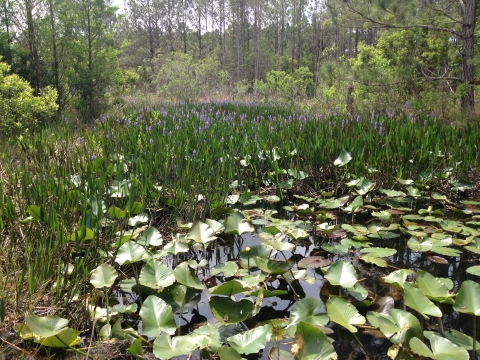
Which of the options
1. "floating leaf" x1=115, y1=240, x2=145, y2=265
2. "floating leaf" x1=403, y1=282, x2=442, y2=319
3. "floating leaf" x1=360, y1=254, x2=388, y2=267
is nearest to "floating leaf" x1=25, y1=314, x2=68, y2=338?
"floating leaf" x1=115, y1=240, x2=145, y2=265

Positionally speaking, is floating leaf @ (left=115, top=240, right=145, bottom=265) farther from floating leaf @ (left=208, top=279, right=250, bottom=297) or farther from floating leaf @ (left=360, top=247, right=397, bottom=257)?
floating leaf @ (left=360, top=247, right=397, bottom=257)

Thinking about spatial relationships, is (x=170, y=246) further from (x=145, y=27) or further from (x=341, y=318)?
(x=145, y=27)

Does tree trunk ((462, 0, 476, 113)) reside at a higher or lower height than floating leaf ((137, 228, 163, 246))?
higher

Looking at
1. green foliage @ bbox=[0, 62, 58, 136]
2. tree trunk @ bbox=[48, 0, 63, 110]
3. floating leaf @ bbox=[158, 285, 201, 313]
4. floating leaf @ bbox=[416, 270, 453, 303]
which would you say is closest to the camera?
floating leaf @ bbox=[416, 270, 453, 303]

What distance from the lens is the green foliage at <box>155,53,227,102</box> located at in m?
15.6

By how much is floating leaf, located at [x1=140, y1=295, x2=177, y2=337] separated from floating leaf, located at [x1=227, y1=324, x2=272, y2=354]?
24cm

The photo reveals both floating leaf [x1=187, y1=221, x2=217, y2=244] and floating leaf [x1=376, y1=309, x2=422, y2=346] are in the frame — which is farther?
floating leaf [x1=187, y1=221, x2=217, y2=244]

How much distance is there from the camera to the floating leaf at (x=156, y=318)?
1.25 metres

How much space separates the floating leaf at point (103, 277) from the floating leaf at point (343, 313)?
0.88 metres

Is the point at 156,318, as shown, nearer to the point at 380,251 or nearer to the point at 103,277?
the point at 103,277

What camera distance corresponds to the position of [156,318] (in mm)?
1281

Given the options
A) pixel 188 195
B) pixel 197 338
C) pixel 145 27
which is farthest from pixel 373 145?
pixel 145 27

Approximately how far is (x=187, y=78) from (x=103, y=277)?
634 inches

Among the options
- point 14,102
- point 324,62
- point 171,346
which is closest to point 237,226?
point 171,346
